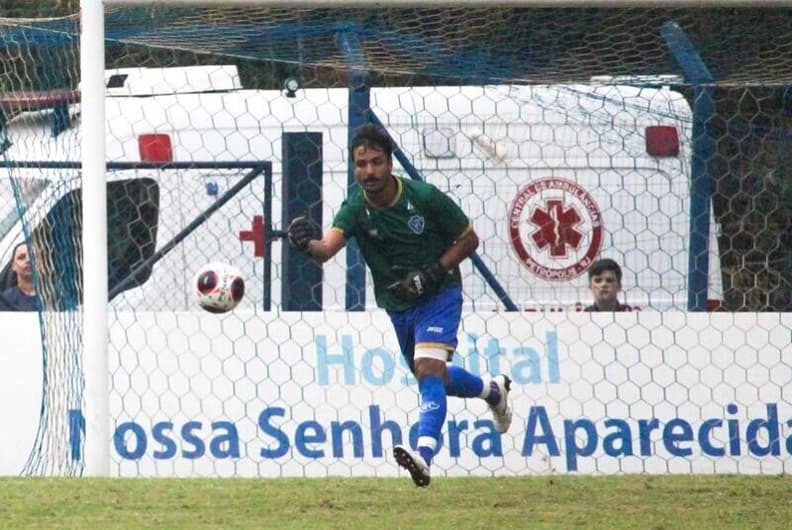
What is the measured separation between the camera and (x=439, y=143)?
40.4ft

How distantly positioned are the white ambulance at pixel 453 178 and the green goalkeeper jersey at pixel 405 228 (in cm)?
257

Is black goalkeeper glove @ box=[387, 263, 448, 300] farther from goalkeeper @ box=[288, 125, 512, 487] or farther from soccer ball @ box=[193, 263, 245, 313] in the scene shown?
soccer ball @ box=[193, 263, 245, 313]

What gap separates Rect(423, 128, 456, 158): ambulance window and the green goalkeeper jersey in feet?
9.84

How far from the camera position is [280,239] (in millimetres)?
11875

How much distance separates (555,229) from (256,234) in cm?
183

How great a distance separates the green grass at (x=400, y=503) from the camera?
24.9ft

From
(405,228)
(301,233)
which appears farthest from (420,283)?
(301,233)

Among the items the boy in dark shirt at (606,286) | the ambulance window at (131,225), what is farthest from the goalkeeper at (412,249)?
the ambulance window at (131,225)

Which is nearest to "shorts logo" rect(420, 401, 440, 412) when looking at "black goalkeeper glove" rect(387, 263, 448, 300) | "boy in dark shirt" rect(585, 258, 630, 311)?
"black goalkeeper glove" rect(387, 263, 448, 300)

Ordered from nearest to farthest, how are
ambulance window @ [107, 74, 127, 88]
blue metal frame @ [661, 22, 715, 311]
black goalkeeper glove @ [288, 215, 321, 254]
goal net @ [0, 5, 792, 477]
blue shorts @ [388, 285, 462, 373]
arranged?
black goalkeeper glove @ [288, 215, 321, 254] → blue shorts @ [388, 285, 462, 373] → goal net @ [0, 5, 792, 477] → blue metal frame @ [661, 22, 715, 311] → ambulance window @ [107, 74, 127, 88]

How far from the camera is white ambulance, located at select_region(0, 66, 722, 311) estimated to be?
12047 millimetres

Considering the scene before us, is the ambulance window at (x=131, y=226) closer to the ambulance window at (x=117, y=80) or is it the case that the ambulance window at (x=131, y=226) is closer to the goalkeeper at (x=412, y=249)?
the ambulance window at (x=117, y=80)

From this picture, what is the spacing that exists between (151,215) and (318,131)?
45.3 inches

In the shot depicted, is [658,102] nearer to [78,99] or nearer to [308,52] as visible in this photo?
[308,52]
